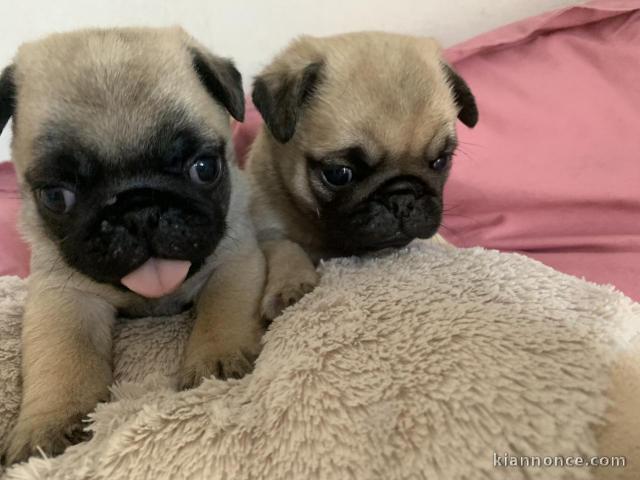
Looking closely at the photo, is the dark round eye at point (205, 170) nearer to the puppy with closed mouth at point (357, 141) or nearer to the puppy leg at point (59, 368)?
the puppy with closed mouth at point (357, 141)

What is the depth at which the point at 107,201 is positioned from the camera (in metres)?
1.45

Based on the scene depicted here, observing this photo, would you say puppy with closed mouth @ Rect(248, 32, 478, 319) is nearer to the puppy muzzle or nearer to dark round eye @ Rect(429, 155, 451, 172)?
dark round eye @ Rect(429, 155, 451, 172)

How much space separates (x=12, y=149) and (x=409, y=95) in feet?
3.79

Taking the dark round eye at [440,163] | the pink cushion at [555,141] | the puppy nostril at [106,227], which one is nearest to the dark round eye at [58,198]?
the puppy nostril at [106,227]

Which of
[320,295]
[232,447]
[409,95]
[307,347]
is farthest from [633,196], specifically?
[232,447]

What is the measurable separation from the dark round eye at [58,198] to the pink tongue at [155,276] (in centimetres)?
24

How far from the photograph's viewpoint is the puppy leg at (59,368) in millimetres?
1363

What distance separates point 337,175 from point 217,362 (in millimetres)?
699

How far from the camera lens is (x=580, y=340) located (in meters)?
1.26

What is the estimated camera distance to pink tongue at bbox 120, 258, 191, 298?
4.94 feet

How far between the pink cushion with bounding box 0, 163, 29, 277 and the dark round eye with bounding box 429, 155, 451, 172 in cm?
143

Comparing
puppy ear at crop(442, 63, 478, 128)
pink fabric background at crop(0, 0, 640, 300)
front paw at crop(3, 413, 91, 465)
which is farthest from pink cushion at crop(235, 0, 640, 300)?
front paw at crop(3, 413, 91, 465)

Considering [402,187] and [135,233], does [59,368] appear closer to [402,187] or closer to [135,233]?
[135,233]

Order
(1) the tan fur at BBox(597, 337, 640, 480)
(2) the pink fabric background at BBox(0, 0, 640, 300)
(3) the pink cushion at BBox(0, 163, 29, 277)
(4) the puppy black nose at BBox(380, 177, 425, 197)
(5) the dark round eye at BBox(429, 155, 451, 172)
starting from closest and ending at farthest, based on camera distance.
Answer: (1) the tan fur at BBox(597, 337, 640, 480)
(4) the puppy black nose at BBox(380, 177, 425, 197)
(5) the dark round eye at BBox(429, 155, 451, 172)
(3) the pink cushion at BBox(0, 163, 29, 277)
(2) the pink fabric background at BBox(0, 0, 640, 300)
